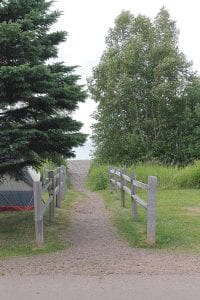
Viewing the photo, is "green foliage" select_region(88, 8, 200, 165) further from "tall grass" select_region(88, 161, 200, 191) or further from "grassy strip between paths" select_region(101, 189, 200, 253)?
"grassy strip between paths" select_region(101, 189, 200, 253)

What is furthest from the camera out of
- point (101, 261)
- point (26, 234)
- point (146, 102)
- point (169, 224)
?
point (146, 102)

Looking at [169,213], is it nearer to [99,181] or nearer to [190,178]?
[190,178]

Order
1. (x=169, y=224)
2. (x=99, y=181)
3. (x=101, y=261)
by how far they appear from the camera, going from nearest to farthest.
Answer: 1. (x=101, y=261)
2. (x=169, y=224)
3. (x=99, y=181)

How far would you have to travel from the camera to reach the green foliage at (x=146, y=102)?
109 feet

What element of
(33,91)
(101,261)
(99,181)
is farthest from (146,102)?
(101,261)

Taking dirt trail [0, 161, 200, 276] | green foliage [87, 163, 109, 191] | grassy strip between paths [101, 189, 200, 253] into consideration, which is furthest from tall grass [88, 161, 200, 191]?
dirt trail [0, 161, 200, 276]

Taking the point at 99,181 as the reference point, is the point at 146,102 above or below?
above

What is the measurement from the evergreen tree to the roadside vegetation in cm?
240

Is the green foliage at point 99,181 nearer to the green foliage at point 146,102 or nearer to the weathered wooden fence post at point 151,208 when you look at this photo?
the green foliage at point 146,102

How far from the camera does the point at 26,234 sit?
10.5 metres

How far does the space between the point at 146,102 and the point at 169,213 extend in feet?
67.8

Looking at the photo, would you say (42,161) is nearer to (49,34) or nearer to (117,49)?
(49,34)

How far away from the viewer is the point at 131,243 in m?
9.66

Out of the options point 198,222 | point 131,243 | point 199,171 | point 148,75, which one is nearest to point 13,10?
point 131,243
